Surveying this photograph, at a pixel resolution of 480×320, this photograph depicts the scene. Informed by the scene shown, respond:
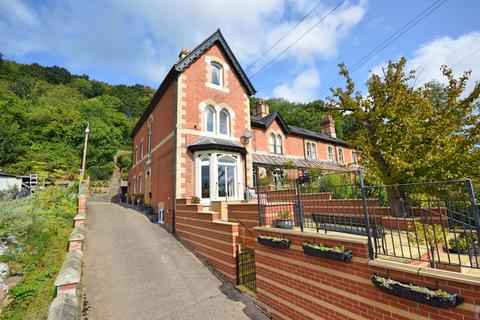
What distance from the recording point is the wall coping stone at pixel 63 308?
172 inches

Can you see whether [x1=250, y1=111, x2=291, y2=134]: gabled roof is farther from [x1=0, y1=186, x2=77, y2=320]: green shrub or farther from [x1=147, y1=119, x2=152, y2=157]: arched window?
[x1=0, y1=186, x2=77, y2=320]: green shrub

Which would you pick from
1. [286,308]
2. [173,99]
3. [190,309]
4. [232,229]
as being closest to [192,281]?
[190,309]

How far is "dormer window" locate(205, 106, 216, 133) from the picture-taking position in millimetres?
13572

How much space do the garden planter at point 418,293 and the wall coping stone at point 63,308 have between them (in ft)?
18.9

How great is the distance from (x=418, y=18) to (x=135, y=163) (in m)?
22.4

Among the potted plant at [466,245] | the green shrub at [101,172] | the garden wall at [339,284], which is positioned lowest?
→ the garden wall at [339,284]

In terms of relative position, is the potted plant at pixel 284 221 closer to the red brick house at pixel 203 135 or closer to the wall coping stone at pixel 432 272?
the wall coping stone at pixel 432 272

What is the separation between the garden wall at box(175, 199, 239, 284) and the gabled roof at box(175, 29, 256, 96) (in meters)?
7.74

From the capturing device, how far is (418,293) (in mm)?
2967

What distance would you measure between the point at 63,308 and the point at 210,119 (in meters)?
10.9

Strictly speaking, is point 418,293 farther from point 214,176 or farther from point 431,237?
point 214,176

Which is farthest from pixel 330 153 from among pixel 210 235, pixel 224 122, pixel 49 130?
pixel 49 130

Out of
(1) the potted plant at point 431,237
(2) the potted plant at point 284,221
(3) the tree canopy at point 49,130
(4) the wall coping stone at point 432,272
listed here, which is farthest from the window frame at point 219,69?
(3) the tree canopy at point 49,130

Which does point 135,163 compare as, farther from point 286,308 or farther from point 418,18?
point 418,18
